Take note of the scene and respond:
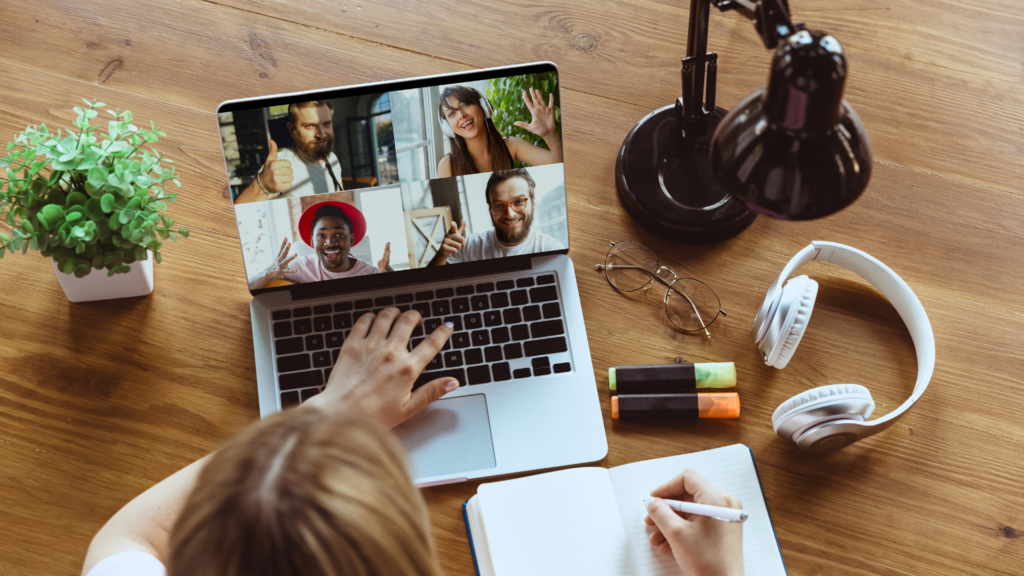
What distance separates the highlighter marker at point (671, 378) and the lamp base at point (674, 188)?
18cm

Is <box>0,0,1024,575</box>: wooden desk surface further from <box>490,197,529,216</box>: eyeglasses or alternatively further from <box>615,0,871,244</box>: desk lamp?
<box>615,0,871,244</box>: desk lamp

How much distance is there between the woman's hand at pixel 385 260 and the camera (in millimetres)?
852

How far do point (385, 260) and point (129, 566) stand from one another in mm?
423

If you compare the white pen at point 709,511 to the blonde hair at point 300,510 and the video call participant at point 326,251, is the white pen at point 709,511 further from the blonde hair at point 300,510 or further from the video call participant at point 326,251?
the video call participant at point 326,251

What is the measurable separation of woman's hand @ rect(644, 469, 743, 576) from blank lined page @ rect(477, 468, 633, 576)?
0.17 feet

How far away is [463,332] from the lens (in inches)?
33.8

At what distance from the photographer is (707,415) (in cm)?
84

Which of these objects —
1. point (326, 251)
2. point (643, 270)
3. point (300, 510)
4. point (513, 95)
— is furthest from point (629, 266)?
point (300, 510)

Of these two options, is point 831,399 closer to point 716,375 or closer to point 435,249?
point 716,375

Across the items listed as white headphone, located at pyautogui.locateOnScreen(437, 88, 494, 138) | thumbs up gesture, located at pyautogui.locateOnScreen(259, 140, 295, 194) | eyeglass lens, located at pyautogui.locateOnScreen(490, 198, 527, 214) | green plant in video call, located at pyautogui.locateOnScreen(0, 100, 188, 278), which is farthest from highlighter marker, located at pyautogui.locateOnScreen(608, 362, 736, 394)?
green plant in video call, located at pyautogui.locateOnScreen(0, 100, 188, 278)

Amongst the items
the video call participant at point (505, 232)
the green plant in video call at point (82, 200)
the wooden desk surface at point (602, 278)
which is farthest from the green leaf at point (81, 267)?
the video call participant at point (505, 232)

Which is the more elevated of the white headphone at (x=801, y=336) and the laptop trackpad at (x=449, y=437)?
the white headphone at (x=801, y=336)

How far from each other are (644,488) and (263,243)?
54 cm

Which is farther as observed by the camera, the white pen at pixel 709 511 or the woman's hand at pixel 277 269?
the woman's hand at pixel 277 269
